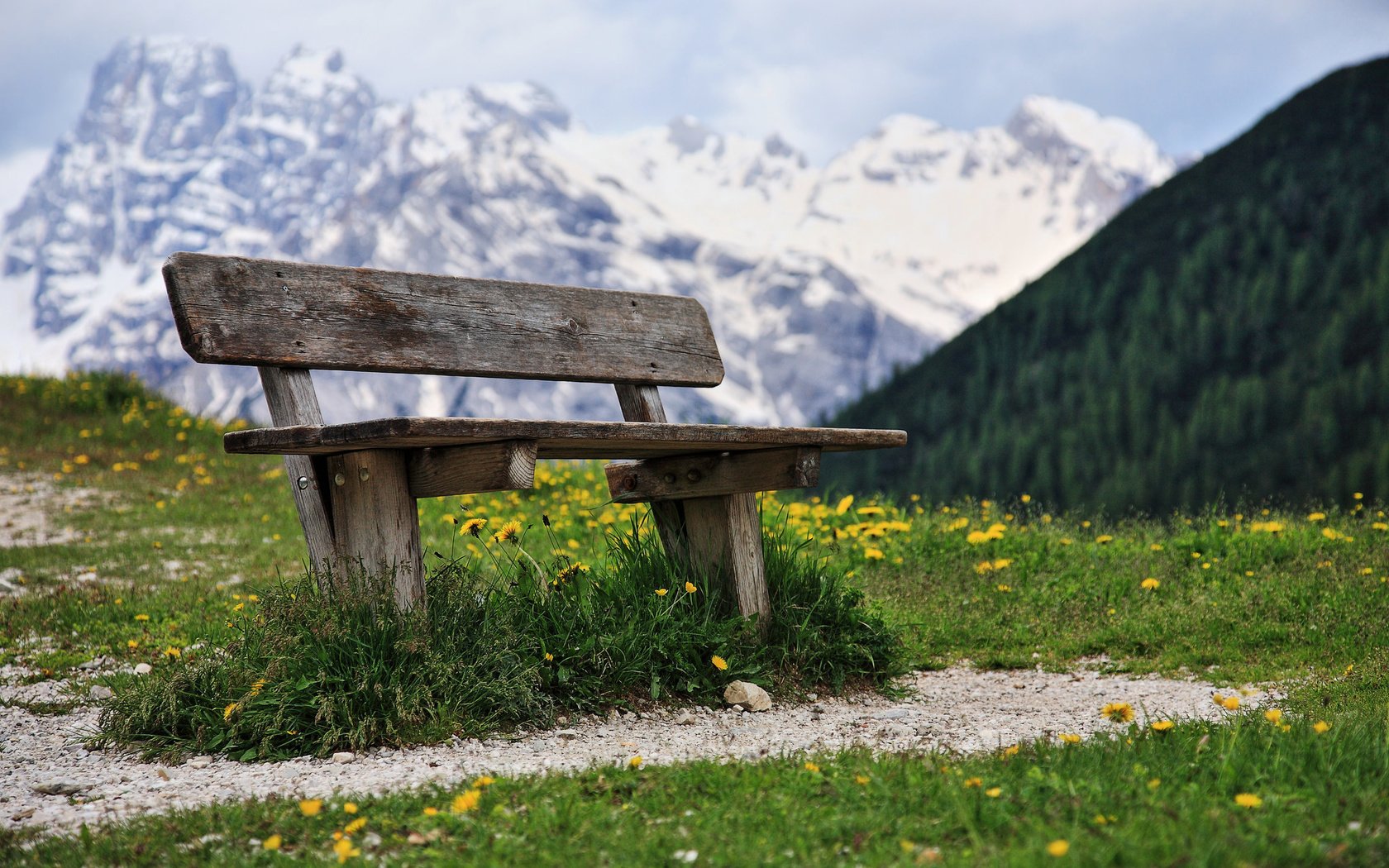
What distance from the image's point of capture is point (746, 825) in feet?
7.91

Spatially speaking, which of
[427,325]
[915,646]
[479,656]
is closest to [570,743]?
[479,656]

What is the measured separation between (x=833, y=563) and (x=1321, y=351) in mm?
68411

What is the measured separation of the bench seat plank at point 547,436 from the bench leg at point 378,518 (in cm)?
10

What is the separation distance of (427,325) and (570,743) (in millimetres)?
1673

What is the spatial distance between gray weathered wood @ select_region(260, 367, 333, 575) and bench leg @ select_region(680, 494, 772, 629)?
1.48 metres

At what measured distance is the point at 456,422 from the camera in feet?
9.84

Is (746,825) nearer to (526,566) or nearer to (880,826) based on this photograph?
(880,826)

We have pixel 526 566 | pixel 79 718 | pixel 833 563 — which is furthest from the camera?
pixel 833 563

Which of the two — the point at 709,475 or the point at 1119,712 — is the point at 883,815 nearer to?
the point at 1119,712

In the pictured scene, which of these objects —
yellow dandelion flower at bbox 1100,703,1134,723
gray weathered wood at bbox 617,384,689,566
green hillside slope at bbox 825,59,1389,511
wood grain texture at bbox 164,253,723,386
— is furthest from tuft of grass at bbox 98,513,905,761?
green hillside slope at bbox 825,59,1389,511

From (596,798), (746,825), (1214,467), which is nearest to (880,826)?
(746,825)

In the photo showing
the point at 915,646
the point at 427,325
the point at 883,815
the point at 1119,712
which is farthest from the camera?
the point at 915,646

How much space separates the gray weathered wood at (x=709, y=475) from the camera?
4.12 m

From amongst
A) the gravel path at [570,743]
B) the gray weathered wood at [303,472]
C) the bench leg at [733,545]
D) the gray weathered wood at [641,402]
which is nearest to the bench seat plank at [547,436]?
the gray weathered wood at [303,472]
